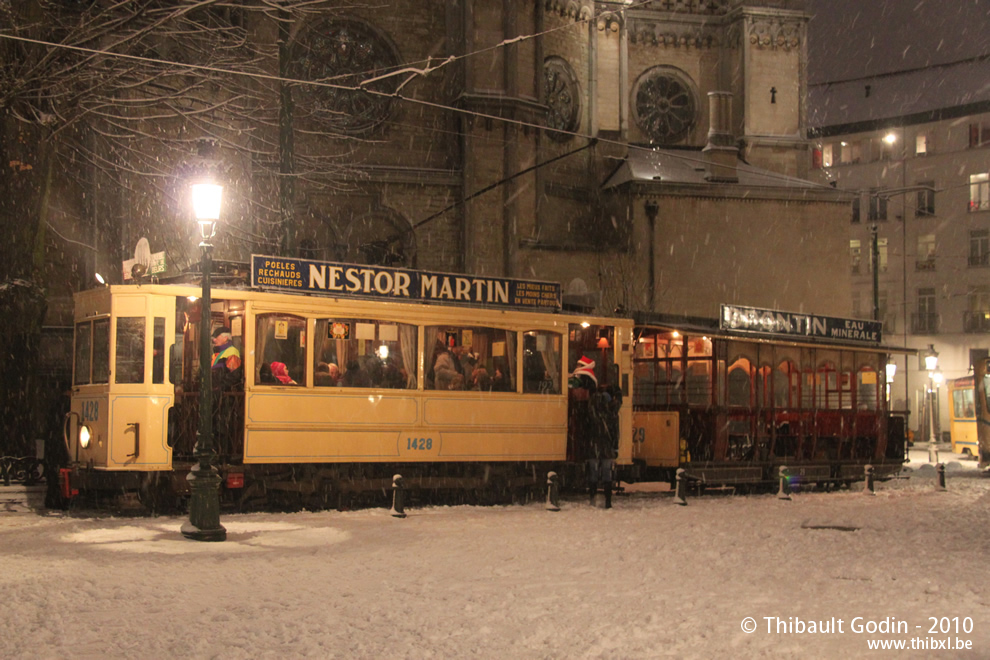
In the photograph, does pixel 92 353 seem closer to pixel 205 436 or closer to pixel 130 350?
pixel 130 350

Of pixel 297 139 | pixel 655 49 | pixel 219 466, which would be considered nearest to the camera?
pixel 219 466

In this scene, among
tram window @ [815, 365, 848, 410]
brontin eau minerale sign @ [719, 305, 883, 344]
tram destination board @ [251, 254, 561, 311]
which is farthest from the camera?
tram window @ [815, 365, 848, 410]

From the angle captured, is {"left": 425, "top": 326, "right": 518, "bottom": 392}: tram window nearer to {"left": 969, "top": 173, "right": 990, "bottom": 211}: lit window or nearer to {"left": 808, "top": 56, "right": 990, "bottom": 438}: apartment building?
{"left": 808, "top": 56, "right": 990, "bottom": 438}: apartment building

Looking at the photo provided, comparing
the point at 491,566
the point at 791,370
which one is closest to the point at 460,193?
the point at 791,370

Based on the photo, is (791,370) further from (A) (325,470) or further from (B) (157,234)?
(B) (157,234)

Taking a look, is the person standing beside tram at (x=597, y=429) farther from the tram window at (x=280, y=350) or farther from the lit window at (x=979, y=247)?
the lit window at (x=979, y=247)

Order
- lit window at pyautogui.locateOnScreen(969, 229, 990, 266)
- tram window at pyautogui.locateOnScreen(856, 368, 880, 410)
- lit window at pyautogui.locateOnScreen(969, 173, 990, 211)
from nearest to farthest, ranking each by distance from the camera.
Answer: tram window at pyautogui.locateOnScreen(856, 368, 880, 410) → lit window at pyautogui.locateOnScreen(969, 229, 990, 266) → lit window at pyautogui.locateOnScreen(969, 173, 990, 211)

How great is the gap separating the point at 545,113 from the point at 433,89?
4.09 m

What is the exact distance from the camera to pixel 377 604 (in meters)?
8.30

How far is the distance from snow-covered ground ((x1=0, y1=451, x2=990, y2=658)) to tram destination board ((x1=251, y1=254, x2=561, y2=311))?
3.15 meters

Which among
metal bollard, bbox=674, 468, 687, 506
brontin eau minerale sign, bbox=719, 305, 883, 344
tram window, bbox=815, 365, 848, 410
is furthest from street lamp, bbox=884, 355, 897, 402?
metal bollard, bbox=674, 468, 687, 506

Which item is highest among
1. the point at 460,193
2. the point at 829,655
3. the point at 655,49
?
the point at 655,49

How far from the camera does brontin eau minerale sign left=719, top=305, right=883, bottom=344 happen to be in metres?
20.4

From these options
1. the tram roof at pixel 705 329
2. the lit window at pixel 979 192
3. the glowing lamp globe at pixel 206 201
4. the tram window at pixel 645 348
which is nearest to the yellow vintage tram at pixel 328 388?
the glowing lamp globe at pixel 206 201
